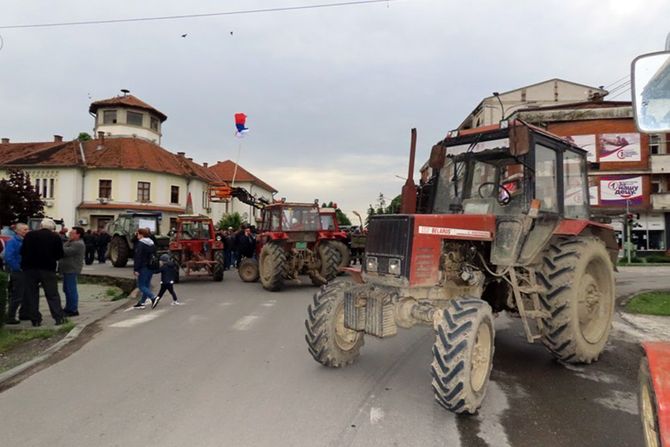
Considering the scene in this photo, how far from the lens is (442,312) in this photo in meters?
4.27

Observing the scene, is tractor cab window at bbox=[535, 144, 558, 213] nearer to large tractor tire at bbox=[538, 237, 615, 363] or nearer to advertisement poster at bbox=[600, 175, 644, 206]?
large tractor tire at bbox=[538, 237, 615, 363]

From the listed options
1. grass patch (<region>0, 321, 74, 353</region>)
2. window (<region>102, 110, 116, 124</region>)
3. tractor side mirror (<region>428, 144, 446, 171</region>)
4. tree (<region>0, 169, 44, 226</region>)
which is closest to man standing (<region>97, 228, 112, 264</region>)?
tree (<region>0, 169, 44, 226</region>)

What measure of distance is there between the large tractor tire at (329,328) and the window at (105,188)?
121ft

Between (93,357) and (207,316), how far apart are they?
2.99 meters

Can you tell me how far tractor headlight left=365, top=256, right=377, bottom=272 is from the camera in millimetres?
4812

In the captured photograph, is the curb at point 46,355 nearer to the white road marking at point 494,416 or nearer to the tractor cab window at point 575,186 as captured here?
→ the white road marking at point 494,416

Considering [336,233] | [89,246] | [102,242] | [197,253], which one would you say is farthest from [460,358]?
[102,242]

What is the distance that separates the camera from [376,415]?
4.16m

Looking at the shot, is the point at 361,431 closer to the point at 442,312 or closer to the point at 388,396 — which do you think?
the point at 388,396

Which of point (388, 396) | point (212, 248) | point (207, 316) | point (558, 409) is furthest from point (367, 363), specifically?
point (212, 248)

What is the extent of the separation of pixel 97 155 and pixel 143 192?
4704 mm

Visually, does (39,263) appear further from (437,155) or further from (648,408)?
(648,408)

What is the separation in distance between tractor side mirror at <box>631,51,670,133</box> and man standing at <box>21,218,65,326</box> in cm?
817

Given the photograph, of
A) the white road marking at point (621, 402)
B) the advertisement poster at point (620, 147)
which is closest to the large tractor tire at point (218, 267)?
the white road marking at point (621, 402)
